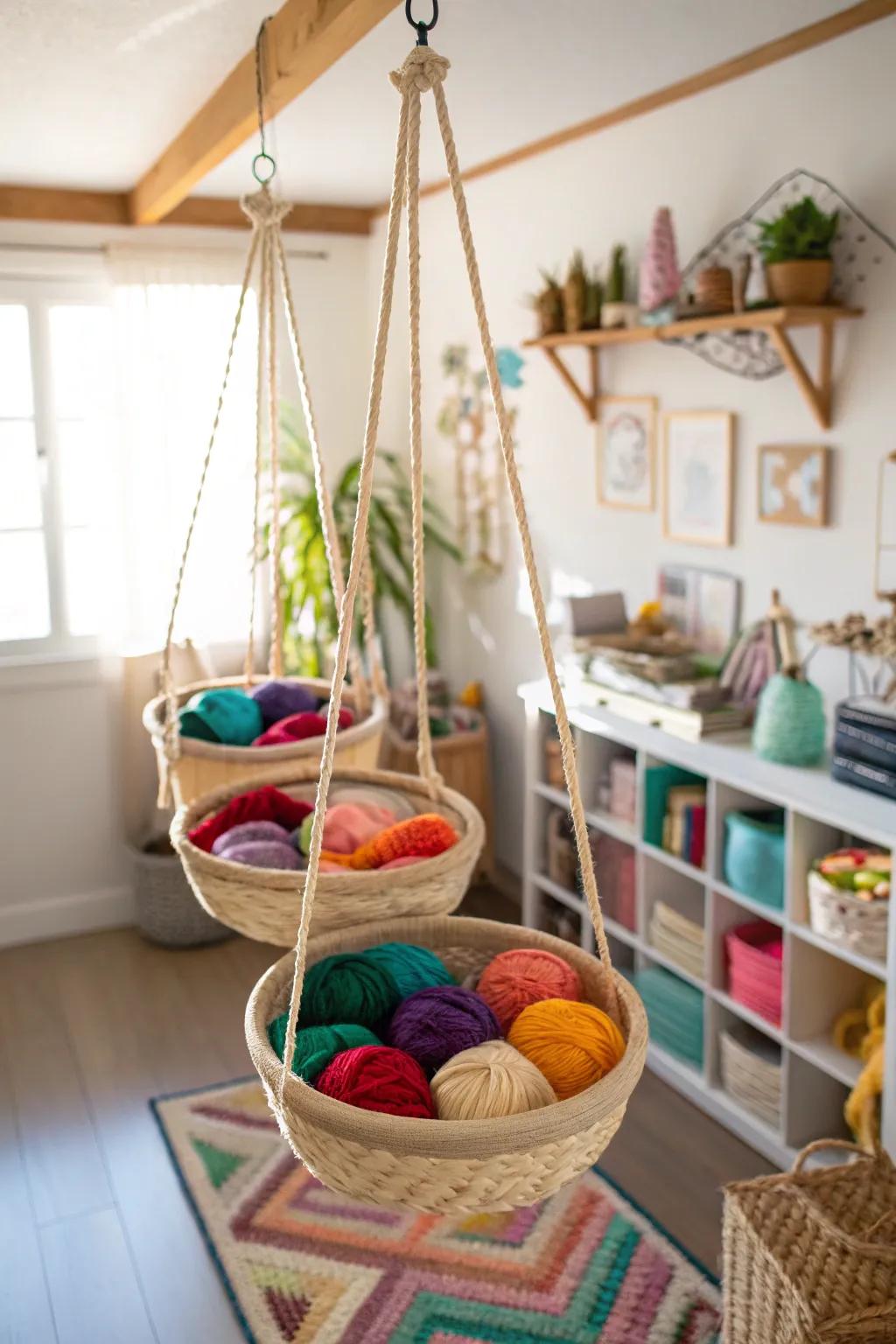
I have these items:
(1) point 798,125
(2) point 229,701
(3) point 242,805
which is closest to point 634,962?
(2) point 229,701

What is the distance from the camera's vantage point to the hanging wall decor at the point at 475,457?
398cm

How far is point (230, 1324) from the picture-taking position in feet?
7.89

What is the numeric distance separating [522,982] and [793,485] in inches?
65.3

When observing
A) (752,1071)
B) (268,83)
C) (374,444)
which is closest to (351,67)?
(268,83)

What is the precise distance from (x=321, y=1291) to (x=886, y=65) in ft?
8.39

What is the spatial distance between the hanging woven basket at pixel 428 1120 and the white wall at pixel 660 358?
1415 mm

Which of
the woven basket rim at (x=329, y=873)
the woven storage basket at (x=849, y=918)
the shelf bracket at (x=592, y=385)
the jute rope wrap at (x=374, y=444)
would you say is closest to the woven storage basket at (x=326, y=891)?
the woven basket rim at (x=329, y=873)

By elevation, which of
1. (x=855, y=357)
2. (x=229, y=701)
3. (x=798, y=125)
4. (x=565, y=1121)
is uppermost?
(x=798, y=125)

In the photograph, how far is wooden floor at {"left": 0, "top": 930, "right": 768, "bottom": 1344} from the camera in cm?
249

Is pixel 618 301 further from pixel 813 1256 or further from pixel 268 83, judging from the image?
pixel 813 1256

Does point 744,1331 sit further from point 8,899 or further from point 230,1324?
point 8,899

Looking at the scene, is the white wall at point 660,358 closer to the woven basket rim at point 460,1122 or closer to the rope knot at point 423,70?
the rope knot at point 423,70

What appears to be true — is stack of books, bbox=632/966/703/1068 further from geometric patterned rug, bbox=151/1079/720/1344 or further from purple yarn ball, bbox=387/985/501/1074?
purple yarn ball, bbox=387/985/501/1074

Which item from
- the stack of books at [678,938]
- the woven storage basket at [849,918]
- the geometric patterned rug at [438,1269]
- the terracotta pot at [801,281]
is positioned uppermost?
the terracotta pot at [801,281]
